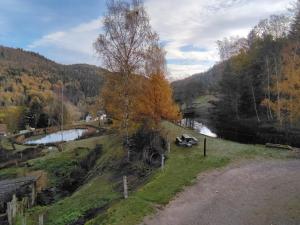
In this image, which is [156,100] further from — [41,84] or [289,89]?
[41,84]

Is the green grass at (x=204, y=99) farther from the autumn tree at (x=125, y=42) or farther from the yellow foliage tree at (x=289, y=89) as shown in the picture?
the autumn tree at (x=125, y=42)

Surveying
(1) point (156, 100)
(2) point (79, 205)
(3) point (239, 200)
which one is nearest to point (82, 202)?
(2) point (79, 205)

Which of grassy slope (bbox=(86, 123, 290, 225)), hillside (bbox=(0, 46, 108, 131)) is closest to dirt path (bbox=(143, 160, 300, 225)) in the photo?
grassy slope (bbox=(86, 123, 290, 225))

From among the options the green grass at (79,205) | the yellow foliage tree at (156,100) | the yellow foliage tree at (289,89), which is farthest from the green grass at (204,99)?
the green grass at (79,205)

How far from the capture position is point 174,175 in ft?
58.4

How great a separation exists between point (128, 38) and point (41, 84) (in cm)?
14536

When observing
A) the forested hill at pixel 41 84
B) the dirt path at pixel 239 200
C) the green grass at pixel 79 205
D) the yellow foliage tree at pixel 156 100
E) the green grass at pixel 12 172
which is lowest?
the green grass at pixel 12 172

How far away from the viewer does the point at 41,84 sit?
156m

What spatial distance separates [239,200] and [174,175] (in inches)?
189

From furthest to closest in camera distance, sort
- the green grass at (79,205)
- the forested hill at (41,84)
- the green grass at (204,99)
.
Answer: the forested hill at (41,84), the green grass at (204,99), the green grass at (79,205)

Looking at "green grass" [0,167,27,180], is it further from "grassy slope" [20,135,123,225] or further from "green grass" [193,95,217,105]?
"green grass" [193,95,217,105]

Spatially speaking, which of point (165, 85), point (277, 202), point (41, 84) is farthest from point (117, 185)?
point (41, 84)

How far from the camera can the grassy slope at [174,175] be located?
13.1 meters

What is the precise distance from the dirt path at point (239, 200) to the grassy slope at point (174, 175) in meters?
0.63
